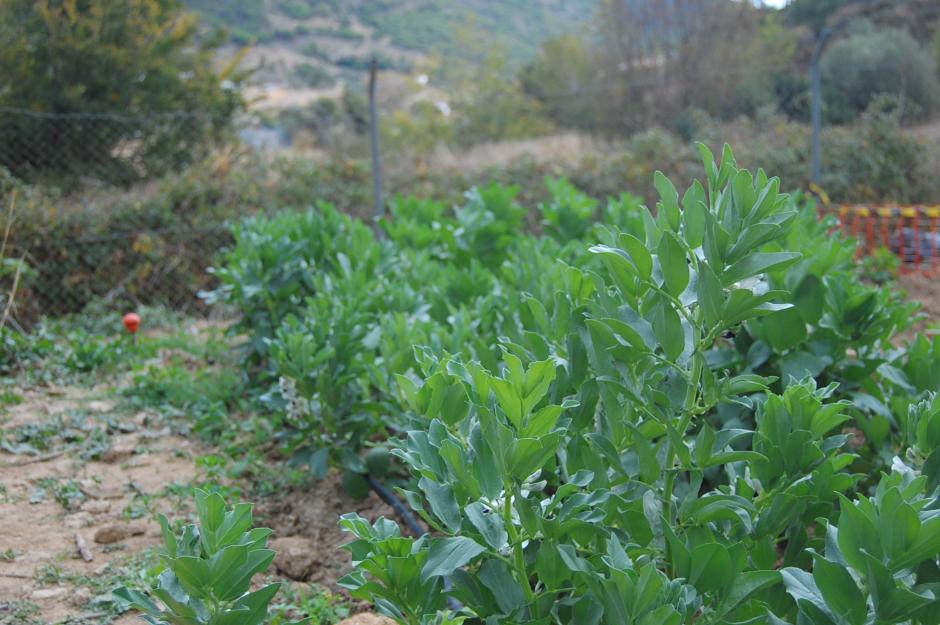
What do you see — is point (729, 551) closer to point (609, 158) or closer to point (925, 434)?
point (925, 434)

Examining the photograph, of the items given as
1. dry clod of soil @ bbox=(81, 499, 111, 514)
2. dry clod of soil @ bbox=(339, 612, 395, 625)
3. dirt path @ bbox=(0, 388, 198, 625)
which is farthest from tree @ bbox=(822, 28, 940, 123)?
dry clod of soil @ bbox=(339, 612, 395, 625)

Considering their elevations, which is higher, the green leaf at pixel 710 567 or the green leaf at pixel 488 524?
the green leaf at pixel 488 524

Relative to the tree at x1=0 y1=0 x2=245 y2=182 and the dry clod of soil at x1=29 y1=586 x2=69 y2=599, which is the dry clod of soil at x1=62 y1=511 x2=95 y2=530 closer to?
the dry clod of soil at x1=29 y1=586 x2=69 y2=599

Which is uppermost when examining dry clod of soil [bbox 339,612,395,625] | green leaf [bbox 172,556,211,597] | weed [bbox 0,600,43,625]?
green leaf [bbox 172,556,211,597]

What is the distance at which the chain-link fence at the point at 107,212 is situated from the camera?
827 cm

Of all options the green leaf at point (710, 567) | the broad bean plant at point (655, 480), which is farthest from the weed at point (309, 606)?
the green leaf at point (710, 567)

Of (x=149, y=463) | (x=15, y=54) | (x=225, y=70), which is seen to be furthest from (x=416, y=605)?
(x=225, y=70)

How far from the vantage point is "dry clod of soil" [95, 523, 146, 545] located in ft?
11.8

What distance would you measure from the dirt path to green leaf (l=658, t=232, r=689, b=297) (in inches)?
80.5

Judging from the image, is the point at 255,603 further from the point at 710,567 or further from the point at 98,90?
the point at 98,90

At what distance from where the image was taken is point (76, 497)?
409 centimetres

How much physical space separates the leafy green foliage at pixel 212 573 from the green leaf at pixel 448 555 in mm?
322

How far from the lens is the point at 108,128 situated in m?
10.0

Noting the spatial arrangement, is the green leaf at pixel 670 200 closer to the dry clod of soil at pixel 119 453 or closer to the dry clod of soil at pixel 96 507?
the dry clod of soil at pixel 96 507
